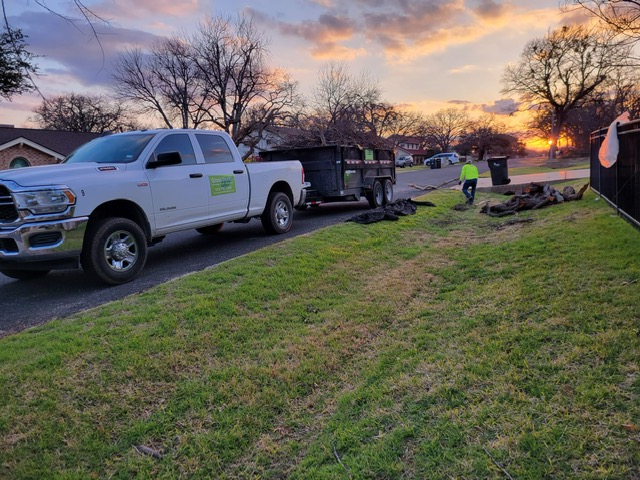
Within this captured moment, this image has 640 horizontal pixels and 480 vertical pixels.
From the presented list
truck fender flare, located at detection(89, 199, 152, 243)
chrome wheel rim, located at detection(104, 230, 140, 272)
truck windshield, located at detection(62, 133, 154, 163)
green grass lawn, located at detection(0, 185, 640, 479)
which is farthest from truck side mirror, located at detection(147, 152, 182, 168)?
green grass lawn, located at detection(0, 185, 640, 479)

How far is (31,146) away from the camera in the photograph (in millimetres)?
30922

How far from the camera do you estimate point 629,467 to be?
2.14 metres

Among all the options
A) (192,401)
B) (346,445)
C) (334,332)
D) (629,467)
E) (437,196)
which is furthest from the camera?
(437,196)

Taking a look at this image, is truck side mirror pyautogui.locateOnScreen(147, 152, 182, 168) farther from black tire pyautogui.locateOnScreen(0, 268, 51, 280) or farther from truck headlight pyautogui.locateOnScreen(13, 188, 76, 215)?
black tire pyautogui.locateOnScreen(0, 268, 51, 280)

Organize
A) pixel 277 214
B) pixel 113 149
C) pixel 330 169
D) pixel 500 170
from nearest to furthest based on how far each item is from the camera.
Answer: pixel 113 149
pixel 277 214
pixel 330 169
pixel 500 170

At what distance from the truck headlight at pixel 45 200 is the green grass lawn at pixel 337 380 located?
1.41 meters

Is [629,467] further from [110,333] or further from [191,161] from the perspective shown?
[191,161]

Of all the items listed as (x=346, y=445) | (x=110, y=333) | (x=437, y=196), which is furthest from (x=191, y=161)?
(x=437, y=196)

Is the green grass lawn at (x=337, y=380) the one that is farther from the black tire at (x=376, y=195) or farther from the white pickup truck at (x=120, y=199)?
the black tire at (x=376, y=195)

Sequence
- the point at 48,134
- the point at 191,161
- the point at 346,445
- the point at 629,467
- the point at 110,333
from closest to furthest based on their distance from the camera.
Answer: the point at 629,467 < the point at 346,445 < the point at 110,333 < the point at 191,161 < the point at 48,134

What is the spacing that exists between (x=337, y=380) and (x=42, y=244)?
3.72m

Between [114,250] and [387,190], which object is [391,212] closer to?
[387,190]

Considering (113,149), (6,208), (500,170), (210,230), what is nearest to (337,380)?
(6,208)

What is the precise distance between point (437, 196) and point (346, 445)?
42.3 ft
